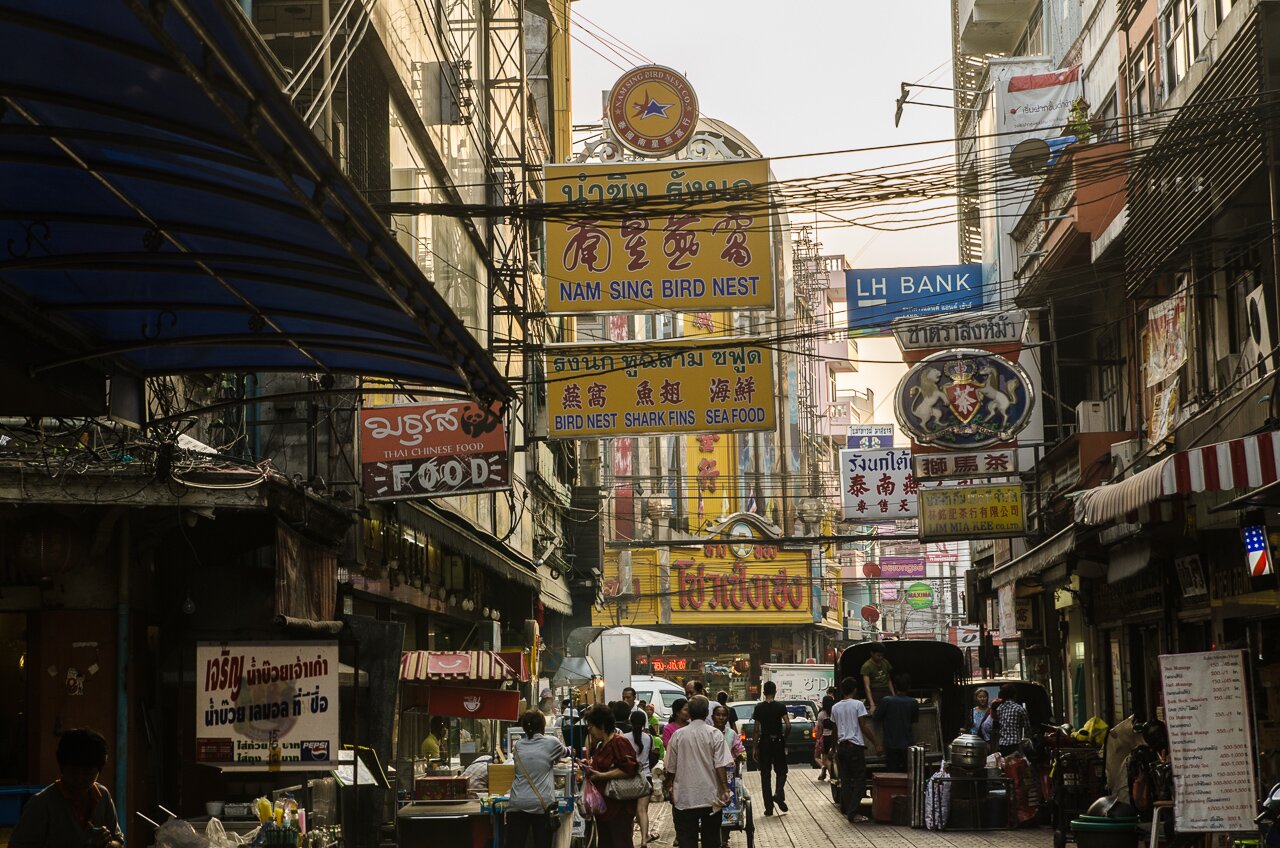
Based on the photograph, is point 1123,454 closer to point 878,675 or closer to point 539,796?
point 878,675

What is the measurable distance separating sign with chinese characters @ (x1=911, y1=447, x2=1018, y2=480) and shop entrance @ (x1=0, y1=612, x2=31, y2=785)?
15048mm

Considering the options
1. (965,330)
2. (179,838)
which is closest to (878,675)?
(965,330)

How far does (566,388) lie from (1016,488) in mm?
9929

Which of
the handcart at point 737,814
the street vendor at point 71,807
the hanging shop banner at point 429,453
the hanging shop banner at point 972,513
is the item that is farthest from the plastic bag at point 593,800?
the hanging shop banner at point 972,513

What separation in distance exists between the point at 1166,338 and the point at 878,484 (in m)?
11.6

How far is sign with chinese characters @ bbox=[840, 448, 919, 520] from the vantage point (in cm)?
3197

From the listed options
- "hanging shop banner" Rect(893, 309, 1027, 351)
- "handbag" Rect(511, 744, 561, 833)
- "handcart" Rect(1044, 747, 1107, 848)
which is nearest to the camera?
"handbag" Rect(511, 744, 561, 833)

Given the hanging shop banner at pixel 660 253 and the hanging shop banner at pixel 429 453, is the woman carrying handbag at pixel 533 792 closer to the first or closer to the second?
the hanging shop banner at pixel 429 453

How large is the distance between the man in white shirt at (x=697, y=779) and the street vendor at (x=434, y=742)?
15.6 feet

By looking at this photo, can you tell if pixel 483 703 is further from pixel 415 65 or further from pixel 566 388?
pixel 415 65

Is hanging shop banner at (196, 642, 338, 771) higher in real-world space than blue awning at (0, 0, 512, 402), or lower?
lower

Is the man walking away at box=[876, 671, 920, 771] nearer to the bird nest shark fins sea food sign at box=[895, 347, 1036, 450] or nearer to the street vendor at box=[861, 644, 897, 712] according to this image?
the street vendor at box=[861, 644, 897, 712]

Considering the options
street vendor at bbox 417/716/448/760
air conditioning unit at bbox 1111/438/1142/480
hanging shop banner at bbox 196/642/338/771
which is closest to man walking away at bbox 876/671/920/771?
air conditioning unit at bbox 1111/438/1142/480

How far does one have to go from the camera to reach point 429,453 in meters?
16.9
